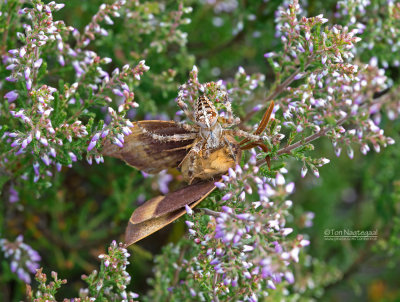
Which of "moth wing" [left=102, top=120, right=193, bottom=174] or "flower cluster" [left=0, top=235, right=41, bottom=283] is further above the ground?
"moth wing" [left=102, top=120, right=193, bottom=174]

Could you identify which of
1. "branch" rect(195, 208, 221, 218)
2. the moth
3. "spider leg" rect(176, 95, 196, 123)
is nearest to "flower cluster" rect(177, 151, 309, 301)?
"branch" rect(195, 208, 221, 218)

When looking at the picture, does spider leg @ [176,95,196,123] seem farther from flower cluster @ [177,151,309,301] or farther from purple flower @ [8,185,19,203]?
purple flower @ [8,185,19,203]

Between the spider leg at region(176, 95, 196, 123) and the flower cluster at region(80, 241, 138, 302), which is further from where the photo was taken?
the spider leg at region(176, 95, 196, 123)

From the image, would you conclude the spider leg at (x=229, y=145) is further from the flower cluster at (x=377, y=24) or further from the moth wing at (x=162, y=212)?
the flower cluster at (x=377, y=24)

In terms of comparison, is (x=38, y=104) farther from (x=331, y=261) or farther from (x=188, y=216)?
(x=331, y=261)

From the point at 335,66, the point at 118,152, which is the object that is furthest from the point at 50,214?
the point at 335,66

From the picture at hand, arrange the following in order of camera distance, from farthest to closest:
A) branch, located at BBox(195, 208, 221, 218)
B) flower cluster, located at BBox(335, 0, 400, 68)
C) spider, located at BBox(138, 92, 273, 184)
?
flower cluster, located at BBox(335, 0, 400, 68)
spider, located at BBox(138, 92, 273, 184)
branch, located at BBox(195, 208, 221, 218)

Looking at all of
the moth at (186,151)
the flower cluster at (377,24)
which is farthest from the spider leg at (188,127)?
the flower cluster at (377,24)

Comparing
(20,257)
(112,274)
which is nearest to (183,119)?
(112,274)
